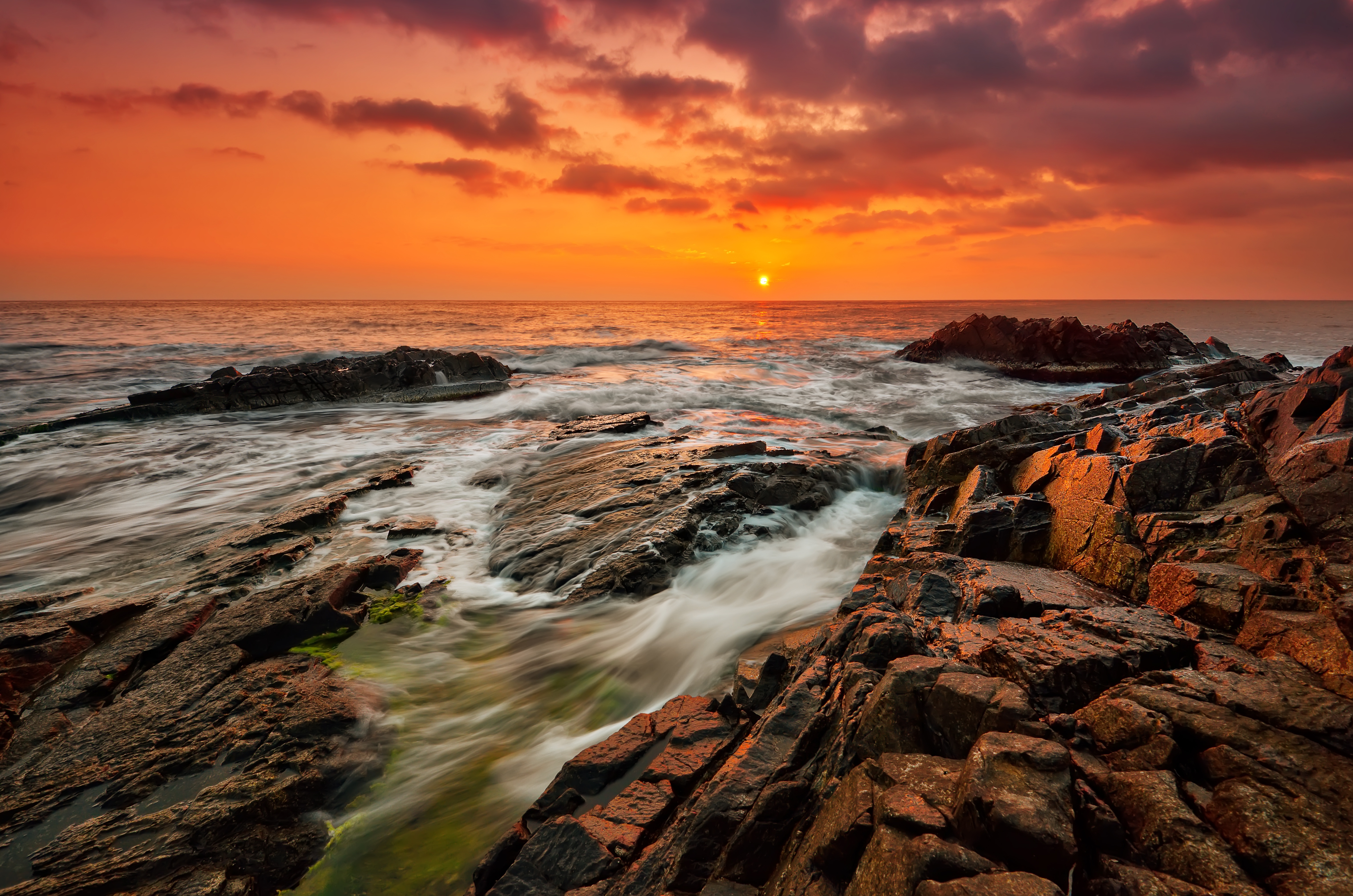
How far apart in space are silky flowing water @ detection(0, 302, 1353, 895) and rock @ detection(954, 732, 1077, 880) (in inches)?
145

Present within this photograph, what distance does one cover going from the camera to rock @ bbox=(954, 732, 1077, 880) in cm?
257

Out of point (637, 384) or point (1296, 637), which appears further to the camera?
point (637, 384)

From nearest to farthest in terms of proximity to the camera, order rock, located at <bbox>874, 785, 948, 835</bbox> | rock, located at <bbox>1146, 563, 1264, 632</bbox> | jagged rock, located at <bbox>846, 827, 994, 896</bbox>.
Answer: jagged rock, located at <bbox>846, 827, 994, 896</bbox> → rock, located at <bbox>874, 785, 948, 835</bbox> → rock, located at <bbox>1146, 563, 1264, 632</bbox>

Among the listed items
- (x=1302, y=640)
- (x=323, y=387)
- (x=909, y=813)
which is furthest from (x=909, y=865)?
(x=323, y=387)

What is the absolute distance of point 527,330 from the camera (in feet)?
226

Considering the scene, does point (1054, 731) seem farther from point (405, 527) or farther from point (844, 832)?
point (405, 527)

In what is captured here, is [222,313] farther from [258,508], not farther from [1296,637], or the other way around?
[1296,637]

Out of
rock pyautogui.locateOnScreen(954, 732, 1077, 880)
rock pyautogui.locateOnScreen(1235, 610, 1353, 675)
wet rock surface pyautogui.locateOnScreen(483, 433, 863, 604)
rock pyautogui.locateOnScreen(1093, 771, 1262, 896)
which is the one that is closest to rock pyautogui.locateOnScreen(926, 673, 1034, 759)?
A: rock pyautogui.locateOnScreen(954, 732, 1077, 880)

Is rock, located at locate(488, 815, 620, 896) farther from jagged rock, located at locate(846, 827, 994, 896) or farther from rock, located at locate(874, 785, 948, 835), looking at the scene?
rock, located at locate(874, 785, 948, 835)

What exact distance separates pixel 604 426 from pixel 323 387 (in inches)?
528

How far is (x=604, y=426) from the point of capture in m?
17.4

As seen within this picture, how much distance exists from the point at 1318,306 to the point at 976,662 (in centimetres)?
27389

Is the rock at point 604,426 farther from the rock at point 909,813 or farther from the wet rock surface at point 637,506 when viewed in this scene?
the rock at point 909,813

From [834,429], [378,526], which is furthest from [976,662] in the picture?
[834,429]
